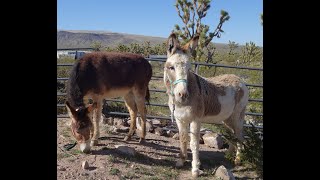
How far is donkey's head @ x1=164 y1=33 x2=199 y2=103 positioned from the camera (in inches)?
179

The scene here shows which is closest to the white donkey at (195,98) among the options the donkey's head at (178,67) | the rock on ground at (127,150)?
the donkey's head at (178,67)

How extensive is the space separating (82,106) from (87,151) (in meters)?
0.76

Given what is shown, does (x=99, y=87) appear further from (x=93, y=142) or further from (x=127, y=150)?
(x=127, y=150)

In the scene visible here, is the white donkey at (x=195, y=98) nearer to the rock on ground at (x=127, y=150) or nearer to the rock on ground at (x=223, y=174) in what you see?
the rock on ground at (x=223, y=174)

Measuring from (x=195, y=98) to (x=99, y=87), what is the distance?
6.42ft

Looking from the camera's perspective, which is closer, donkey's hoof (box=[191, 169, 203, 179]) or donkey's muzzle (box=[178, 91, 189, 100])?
donkey's muzzle (box=[178, 91, 189, 100])

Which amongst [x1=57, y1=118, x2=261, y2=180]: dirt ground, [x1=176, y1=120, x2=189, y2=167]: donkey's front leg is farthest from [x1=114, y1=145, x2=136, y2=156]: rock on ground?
[x1=176, y1=120, x2=189, y2=167]: donkey's front leg

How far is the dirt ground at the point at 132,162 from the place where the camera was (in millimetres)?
4684

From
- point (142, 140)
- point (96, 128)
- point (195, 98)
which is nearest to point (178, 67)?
point (195, 98)

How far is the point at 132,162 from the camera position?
5.27 meters

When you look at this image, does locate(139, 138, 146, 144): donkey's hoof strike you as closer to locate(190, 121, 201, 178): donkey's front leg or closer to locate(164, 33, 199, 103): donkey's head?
locate(190, 121, 201, 178): donkey's front leg

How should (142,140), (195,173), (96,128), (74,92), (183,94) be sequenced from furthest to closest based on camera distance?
(142,140)
(96,128)
(74,92)
(195,173)
(183,94)
